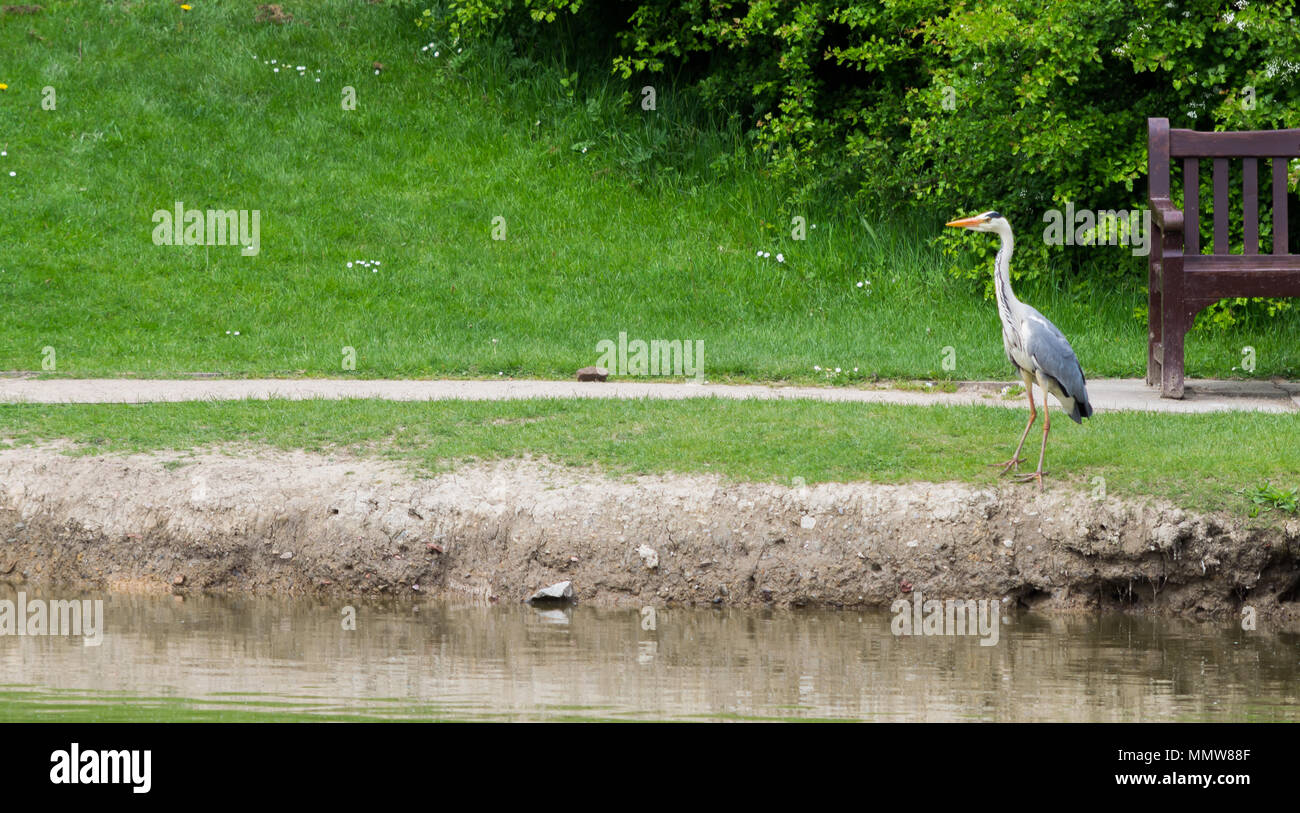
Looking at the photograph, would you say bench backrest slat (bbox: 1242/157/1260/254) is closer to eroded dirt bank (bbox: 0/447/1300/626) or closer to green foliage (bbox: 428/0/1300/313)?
green foliage (bbox: 428/0/1300/313)

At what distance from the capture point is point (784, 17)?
17.8 metres

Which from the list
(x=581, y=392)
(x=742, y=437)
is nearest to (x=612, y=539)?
(x=742, y=437)

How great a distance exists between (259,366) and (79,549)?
4331 mm

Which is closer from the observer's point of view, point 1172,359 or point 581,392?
point 1172,359

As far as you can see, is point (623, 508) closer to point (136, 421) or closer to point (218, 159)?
point (136, 421)

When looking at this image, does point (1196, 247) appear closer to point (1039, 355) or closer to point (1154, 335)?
point (1154, 335)

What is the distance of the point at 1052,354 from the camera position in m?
8.68

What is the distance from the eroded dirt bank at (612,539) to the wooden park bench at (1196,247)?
329cm

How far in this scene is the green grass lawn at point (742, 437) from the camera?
9062mm

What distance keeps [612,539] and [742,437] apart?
4.69 feet

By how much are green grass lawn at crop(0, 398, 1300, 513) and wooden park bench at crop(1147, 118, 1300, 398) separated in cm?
116
